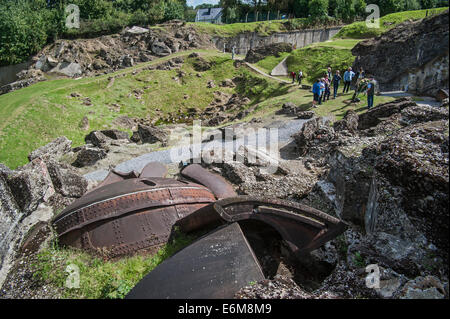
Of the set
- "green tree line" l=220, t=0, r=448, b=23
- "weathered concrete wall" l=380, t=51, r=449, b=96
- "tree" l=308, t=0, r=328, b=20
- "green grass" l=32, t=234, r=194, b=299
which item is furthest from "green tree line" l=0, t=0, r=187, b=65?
"green grass" l=32, t=234, r=194, b=299

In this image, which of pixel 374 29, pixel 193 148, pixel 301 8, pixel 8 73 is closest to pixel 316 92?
pixel 193 148

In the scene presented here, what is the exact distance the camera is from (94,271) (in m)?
4.09

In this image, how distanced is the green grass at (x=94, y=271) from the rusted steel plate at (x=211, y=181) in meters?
2.28

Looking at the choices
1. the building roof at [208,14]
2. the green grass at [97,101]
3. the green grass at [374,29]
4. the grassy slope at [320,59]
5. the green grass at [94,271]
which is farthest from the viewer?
the building roof at [208,14]

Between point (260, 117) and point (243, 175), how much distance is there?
10244 mm

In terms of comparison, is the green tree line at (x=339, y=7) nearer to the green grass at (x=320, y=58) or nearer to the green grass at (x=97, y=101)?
the green grass at (x=97, y=101)

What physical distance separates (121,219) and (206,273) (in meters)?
1.91

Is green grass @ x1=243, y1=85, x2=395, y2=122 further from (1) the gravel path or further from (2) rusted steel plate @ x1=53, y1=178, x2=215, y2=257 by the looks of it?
(2) rusted steel plate @ x1=53, y1=178, x2=215, y2=257

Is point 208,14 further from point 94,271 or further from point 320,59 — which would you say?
point 94,271

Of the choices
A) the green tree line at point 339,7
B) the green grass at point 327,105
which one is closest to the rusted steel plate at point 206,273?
the green grass at point 327,105

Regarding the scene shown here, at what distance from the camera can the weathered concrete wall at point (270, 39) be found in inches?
1668

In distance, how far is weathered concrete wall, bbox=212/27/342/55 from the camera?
42375 millimetres

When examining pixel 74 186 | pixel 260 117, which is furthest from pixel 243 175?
pixel 260 117
